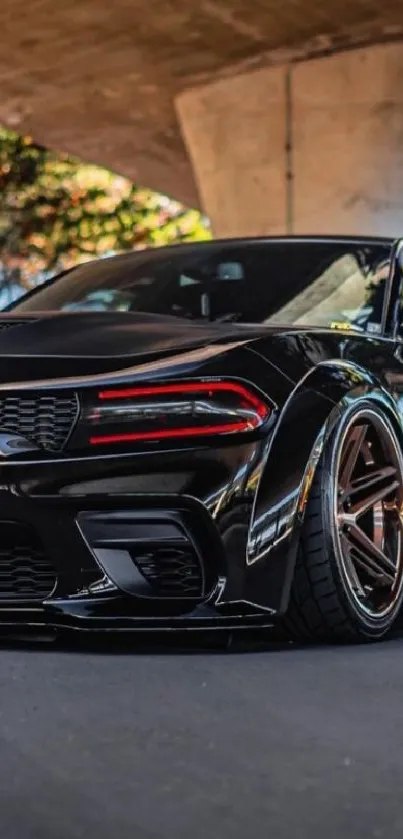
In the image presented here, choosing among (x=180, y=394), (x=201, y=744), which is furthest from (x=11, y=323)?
(x=201, y=744)

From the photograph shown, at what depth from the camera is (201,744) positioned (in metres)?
3.12

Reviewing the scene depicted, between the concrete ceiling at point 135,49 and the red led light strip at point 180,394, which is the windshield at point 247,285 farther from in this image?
the concrete ceiling at point 135,49

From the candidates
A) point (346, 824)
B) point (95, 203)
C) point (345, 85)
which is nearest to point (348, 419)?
point (346, 824)

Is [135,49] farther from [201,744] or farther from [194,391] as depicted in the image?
[201,744]

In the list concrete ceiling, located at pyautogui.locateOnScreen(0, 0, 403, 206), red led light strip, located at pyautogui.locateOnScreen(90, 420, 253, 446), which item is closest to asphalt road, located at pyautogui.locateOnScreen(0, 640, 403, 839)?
red led light strip, located at pyautogui.locateOnScreen(90, 420, 253, 446)

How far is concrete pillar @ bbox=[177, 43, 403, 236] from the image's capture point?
47.1 feet

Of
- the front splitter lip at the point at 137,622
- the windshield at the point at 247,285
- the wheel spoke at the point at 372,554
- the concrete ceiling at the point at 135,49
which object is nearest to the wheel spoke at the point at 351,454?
the wheel spoke at the point at 372,554

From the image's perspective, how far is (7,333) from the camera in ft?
14.3

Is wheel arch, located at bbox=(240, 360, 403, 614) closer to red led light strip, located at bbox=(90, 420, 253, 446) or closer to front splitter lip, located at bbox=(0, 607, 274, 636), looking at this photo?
front splitter lip, located at bbox=(0, 607, 274, 636)

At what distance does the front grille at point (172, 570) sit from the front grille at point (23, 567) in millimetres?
252

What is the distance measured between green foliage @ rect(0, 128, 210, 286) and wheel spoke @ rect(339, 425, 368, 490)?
23488 mm

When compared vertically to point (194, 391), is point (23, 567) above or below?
below

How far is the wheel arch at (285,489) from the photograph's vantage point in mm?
3943

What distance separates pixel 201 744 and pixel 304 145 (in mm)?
12553
